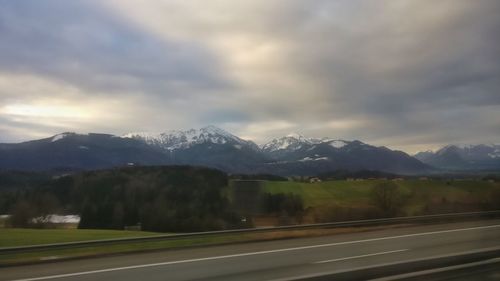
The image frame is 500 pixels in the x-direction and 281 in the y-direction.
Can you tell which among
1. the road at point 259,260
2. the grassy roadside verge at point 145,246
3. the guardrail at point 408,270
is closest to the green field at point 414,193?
Result: the grassy roadside verge at point 145,246

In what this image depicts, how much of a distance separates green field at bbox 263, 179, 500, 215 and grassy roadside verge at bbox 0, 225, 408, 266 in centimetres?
1059

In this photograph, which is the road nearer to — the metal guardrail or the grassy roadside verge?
the grassy roadside verge

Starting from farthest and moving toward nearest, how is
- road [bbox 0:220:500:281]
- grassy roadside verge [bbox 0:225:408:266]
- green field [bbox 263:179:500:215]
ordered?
green field [bbox 263:179:500:215] → grassy roadside verge [bbox 0:225:408:266] → road [bbox 0:220:500:281]

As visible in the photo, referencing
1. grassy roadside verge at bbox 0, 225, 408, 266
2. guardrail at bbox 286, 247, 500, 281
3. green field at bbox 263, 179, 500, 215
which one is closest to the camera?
guardrail at bbox 286, 247, 500, 281

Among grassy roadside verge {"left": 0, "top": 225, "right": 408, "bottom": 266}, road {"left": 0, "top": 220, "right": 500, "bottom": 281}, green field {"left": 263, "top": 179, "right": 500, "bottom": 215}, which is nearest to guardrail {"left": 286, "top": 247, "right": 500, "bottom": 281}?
road {"left": 0, "top": 220, "right": 500, "bottom": 281}

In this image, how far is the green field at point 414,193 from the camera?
40406mm

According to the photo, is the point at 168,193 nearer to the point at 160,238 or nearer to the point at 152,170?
the point at 152,170

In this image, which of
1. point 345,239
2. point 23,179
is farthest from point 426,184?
point 23,179

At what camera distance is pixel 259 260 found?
14141mm

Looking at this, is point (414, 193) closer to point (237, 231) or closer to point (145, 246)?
point (237, 231)

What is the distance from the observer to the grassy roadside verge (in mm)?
15401

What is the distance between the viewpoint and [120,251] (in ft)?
56.3

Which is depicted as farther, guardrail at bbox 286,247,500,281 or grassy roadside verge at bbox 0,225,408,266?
grassy roadside verge at bbox 0,225,408,266

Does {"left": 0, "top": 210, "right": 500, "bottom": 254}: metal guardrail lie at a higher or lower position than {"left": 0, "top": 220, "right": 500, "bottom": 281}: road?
higher
